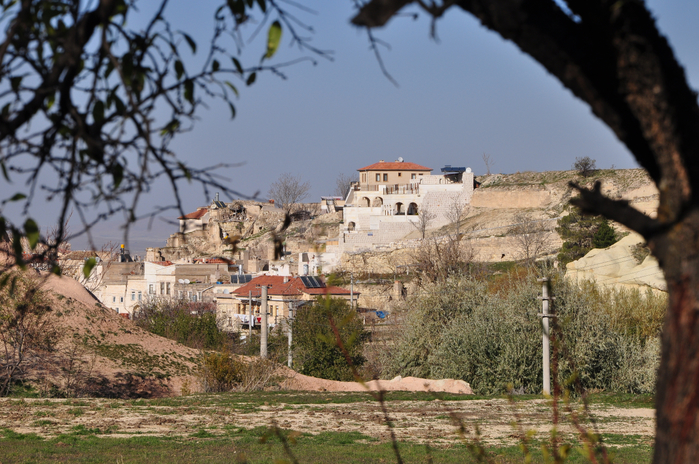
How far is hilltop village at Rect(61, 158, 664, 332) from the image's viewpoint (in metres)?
39.7

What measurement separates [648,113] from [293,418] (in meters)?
12.3

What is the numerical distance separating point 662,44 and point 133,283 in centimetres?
5079

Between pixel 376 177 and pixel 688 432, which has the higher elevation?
pixel 376 177

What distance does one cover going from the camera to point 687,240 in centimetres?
120

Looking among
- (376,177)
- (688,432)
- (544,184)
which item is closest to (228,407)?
(688,432)

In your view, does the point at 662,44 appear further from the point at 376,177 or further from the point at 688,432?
the point at 376,177

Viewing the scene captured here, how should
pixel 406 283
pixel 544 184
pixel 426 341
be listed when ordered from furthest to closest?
pixel 544 184 → pixel 406 283 → pixel 426 341

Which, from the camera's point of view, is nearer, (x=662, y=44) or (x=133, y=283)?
(x=662, y=44)

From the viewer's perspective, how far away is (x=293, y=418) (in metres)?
12.8

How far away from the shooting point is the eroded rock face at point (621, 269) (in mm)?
25250

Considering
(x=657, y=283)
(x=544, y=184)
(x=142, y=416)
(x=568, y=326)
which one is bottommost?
(x=142, y=416)

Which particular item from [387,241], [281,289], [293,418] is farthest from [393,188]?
[293,418]

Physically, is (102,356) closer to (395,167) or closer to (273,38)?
(273,38)

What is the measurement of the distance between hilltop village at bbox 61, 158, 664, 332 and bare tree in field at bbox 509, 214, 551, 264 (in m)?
0.08
